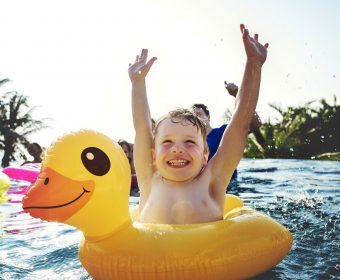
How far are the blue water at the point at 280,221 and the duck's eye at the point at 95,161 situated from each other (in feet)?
3.05

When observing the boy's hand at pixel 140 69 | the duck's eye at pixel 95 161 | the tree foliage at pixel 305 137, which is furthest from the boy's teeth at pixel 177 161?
the tree foliage at pixel 305 137

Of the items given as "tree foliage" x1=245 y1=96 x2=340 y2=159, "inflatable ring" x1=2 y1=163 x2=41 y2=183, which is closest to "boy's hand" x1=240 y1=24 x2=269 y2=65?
"inflatable ring" x1=2 y1=163 x2=41 y2=183

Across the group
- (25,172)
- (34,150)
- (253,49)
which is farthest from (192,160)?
(34,150)

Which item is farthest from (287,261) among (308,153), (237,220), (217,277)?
Answer: (308,153)

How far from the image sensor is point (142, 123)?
2.86 meters

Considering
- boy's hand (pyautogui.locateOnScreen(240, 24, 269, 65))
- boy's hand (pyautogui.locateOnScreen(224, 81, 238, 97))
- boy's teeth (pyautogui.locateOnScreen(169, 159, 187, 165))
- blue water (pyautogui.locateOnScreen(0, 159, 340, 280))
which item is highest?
boy's hand (pyautogui.locateOnScreen(240, 24, 269, 65))

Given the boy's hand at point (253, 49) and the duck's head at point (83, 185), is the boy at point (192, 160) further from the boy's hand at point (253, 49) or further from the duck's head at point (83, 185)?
the duck's head at point (83, 185)

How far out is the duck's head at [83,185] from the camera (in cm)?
196

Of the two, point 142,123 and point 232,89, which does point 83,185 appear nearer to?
point 142,123

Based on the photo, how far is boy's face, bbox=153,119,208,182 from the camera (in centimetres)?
246

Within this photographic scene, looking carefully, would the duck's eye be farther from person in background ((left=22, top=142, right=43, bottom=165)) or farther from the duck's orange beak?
person in background ((left=22, top=142, right=43, bottom=165))

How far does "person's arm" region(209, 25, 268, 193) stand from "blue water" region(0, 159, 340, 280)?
69cm

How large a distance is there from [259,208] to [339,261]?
7.94ft

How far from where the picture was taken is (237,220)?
2340 mm
